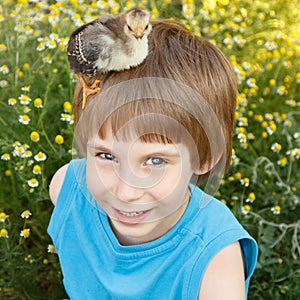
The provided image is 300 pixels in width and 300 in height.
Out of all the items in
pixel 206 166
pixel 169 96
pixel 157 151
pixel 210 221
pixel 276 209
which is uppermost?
pixel 169 96

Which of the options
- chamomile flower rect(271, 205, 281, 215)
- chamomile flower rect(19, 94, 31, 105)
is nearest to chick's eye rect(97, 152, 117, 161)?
chamomile flower rect(19, 94, 31, 105)

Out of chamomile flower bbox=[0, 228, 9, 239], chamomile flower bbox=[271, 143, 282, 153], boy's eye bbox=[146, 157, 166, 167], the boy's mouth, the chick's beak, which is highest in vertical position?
the chick's beak

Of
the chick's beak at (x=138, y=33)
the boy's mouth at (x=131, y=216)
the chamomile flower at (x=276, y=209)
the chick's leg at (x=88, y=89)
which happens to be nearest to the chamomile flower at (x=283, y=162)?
the chamomile flower at (x=276, y=209)

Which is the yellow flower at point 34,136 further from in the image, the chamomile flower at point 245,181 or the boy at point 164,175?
the chamomile flower at point 245,181

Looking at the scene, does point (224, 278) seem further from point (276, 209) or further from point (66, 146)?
point (66, 146)

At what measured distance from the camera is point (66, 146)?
2.25 metres

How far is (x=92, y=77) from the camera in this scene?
4.17ft

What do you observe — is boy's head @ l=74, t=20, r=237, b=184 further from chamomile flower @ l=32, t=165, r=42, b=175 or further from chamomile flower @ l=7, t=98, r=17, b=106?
chamomile flower @ l=7, t=98, r=17, b=106

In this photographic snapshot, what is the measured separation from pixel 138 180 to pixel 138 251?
27cm

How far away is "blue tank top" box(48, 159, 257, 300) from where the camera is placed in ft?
4.49

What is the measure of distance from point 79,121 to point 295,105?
5.10ft

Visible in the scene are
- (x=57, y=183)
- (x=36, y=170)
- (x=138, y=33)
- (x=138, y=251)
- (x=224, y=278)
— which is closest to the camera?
(x=138, y=33)

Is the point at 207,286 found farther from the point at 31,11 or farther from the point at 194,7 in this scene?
the point at 194,7

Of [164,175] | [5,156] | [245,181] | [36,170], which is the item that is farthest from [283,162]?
[164,175]
